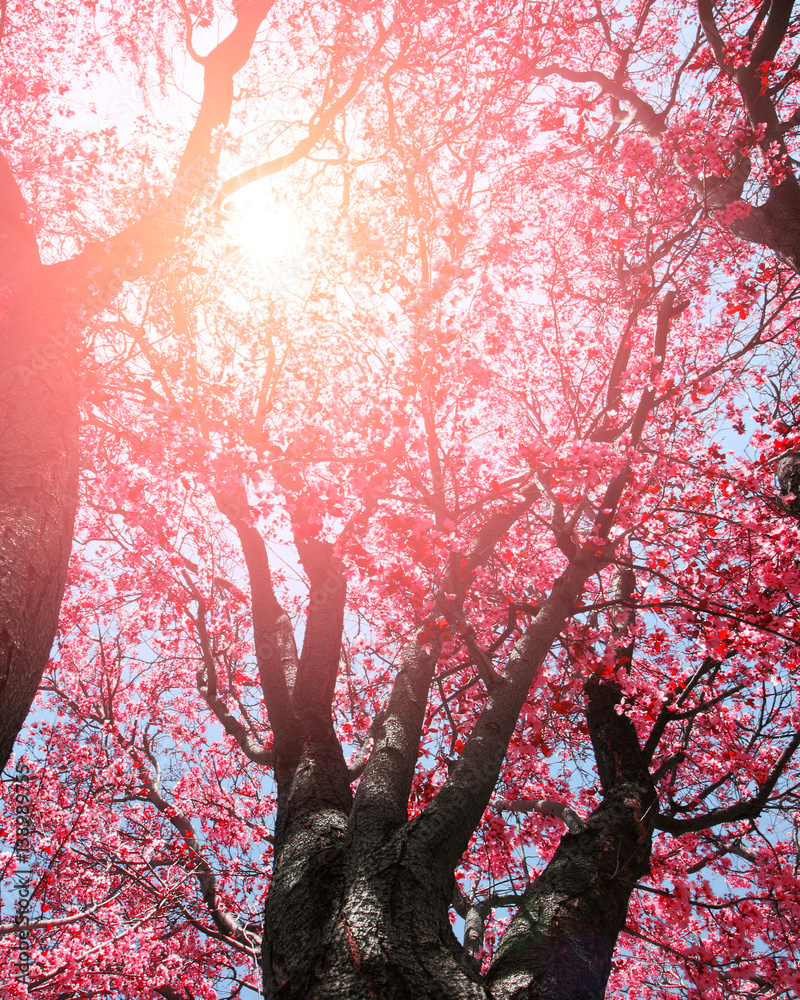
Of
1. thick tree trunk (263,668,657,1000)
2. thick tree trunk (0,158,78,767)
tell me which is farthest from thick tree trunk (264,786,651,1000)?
thick tree trunk (0,158,78,767)

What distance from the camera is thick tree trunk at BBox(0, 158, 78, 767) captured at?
2291 mm

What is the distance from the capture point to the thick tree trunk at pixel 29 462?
229 centimetres

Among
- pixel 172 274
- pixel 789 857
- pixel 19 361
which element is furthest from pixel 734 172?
pixel 789 857

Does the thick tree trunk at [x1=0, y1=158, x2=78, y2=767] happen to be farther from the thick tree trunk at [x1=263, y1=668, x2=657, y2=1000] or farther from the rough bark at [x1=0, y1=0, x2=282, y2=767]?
the thick tree trunk at [x1=263, y1=668, x2=657, y2=1000]

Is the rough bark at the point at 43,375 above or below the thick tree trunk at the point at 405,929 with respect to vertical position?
above

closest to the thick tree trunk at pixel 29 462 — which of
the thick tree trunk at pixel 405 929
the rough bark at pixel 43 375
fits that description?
the rough bark at pixel 43 375

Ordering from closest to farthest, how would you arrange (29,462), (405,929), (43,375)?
1. (405,929)
2. (29,462)
3. (43,375)

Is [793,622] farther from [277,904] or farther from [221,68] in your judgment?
[221,68]

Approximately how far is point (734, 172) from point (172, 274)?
6.12 m

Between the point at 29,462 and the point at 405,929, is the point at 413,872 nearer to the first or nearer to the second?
the point at 405,929

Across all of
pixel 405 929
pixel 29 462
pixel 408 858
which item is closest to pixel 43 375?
pixel 29 462

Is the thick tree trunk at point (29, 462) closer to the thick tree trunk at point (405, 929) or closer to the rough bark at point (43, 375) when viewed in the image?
the rough bark at point (43, 375)

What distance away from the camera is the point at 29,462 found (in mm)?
2887

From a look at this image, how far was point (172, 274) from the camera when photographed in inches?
229
